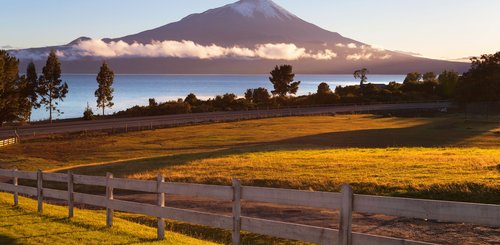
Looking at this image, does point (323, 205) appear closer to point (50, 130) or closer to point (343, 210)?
point (343, 210)

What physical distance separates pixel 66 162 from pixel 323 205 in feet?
123

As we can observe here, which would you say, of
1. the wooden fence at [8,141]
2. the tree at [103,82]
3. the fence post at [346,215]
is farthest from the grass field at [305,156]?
the tree at [103,82]

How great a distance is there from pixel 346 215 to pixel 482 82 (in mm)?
88891

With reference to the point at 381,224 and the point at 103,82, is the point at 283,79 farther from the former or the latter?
the point at 381,224

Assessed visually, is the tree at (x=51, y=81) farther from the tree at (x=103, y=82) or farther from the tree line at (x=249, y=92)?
the tree at (x=103, y=82)

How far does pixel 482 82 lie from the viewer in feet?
295

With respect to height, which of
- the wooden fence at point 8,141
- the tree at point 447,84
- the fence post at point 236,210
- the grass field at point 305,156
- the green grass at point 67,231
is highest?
the tree at point 447,84

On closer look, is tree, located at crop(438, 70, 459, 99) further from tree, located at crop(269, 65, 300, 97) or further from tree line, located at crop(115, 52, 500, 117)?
tree, located at crop(269, 65, 300, 97)

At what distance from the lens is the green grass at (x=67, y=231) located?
11.6m

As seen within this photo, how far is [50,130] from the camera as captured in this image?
2687 inches

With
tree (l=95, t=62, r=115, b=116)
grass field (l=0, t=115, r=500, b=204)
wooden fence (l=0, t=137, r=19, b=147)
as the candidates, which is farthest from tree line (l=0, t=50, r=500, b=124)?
grass field (l=0, t=115, r=500, b=204)

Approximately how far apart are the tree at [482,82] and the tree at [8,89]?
67556 mm

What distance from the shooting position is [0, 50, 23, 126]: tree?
74.4 m

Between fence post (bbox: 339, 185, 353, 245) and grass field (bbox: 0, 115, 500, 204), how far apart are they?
42.6 ft
